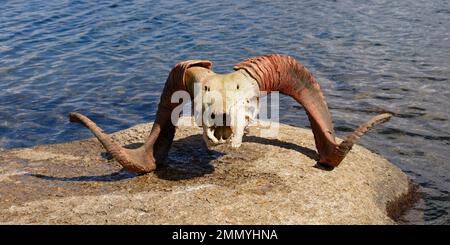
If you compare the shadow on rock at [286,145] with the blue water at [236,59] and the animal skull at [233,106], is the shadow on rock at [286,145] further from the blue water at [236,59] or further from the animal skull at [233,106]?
the blue water at [236,59]

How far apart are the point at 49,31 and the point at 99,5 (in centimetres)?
418

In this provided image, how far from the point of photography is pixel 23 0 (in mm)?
26406

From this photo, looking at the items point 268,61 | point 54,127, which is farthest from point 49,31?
point 268,61

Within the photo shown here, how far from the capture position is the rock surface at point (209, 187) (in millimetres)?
6672

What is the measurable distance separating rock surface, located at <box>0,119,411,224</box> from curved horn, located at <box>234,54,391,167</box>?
0.32 metres

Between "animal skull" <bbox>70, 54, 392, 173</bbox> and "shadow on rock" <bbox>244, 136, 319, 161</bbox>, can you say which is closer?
"animal skull" <bbox>70, 54, 392, 173</bbox>

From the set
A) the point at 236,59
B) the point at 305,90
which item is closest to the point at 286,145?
the point at 305,90

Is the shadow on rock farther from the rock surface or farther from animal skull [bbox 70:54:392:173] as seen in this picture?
animal skull [bbox 70:54:392:173]

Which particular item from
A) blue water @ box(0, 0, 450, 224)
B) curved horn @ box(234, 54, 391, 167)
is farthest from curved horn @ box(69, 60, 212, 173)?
blue water @ box(0, 0, 450, 224)

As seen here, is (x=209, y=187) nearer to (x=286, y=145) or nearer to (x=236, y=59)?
(x=286, y=145)

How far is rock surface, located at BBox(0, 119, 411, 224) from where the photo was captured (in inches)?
Result: 263

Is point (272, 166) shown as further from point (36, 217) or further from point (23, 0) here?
point (23, 0)

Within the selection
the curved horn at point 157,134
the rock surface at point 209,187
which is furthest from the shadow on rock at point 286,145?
the curved horn at point 157,134

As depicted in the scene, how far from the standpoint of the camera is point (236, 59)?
53.3ft
